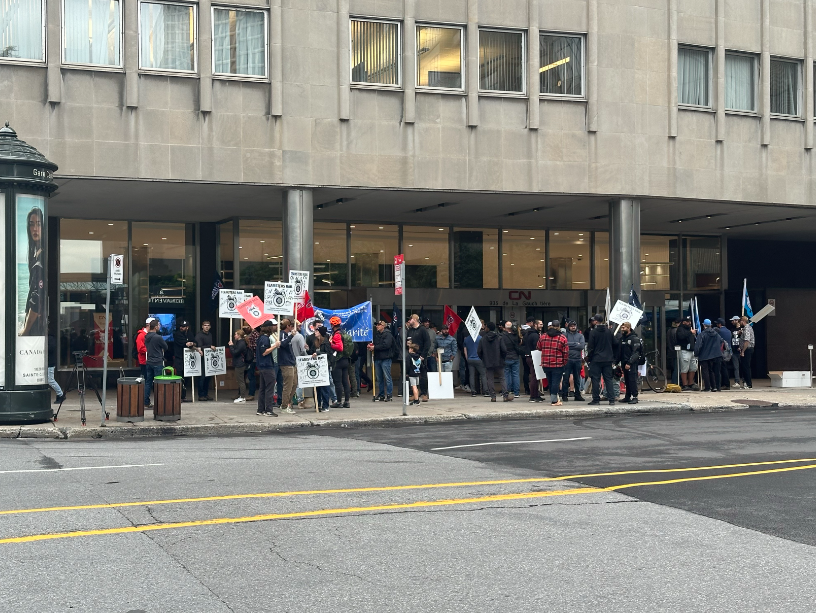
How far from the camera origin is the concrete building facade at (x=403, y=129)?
2108 centimetres

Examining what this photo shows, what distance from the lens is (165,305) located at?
26969 millimetres

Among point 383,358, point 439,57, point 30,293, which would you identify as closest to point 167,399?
point 30,293

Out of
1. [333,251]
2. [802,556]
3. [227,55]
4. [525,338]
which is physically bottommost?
[802,556]

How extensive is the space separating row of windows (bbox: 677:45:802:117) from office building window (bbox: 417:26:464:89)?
6.12 metres

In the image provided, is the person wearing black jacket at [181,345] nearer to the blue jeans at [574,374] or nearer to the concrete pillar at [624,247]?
the blue jeans at [574,374]

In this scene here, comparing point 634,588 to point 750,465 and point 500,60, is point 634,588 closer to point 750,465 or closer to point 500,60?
point 750,465

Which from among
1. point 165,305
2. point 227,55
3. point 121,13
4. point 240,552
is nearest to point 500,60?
point 227,55

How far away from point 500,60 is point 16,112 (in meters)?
11.1

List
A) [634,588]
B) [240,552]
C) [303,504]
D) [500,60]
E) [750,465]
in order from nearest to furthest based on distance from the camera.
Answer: [634,588], [240,552], [303,504], [750,465], [500,60]

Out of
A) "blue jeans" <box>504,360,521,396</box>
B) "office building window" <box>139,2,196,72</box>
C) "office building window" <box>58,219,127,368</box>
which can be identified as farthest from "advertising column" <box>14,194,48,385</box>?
"blue jeans" <box>504,360,521,396</box>

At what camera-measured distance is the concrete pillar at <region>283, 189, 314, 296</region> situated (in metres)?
22.5

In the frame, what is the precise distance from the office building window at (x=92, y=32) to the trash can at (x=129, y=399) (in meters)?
7.54

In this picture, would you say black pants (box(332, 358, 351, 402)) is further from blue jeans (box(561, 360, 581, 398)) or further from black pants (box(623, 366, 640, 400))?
black pants (box(623, 366, 640, 400))

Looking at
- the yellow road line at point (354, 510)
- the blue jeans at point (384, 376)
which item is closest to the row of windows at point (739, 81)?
the blue jeans at point (384, 376)
